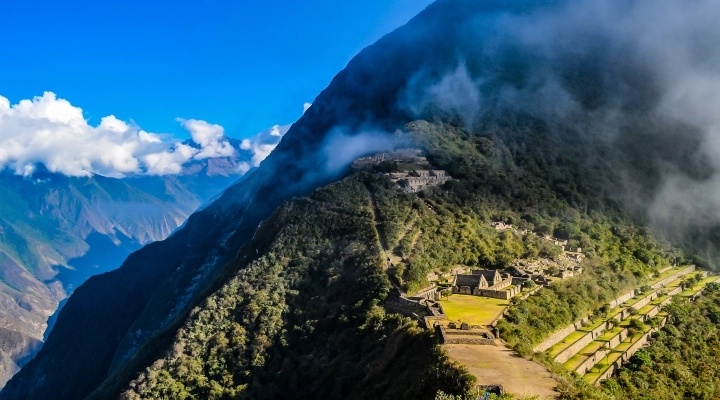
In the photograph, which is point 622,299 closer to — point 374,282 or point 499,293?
point 499,293

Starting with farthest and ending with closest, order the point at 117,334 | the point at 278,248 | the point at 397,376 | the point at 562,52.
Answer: the point at 562,52
the point at 117,334
the point at 278,248
the point at 397,376

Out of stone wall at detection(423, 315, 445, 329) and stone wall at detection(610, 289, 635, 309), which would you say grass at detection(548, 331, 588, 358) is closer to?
stone wall at detection(423, 315, 445, 329)

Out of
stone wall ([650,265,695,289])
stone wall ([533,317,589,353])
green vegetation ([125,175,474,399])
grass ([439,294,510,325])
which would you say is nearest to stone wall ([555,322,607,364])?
stone wall ([533,317,589,353])

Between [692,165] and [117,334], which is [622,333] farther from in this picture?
[117,334]

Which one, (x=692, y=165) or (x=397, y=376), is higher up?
(x=692, y=165)

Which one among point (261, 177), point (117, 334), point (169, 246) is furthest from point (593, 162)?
point (169, 246)

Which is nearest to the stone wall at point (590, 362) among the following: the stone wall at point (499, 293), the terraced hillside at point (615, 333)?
the terraced hillside at point (615, 333)
